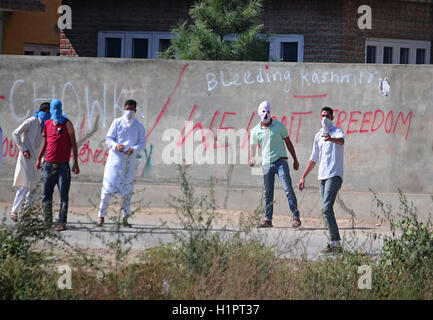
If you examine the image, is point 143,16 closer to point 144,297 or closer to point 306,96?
point 306,96

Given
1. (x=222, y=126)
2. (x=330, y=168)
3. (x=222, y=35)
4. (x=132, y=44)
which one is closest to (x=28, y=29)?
(x=132, y=44)

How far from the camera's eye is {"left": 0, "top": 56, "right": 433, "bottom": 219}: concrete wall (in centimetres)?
1327

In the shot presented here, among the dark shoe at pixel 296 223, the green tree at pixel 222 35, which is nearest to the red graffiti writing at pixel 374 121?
the dark shoe at pixel 296 223

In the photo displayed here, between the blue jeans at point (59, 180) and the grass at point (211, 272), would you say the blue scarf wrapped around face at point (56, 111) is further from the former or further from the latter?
the grass at point (211, 272)

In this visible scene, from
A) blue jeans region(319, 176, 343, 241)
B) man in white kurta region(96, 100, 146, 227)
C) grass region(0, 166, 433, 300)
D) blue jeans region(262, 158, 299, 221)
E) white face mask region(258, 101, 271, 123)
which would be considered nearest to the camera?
grass region(0, 166, 433, 300)

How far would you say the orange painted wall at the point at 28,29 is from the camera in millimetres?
23828

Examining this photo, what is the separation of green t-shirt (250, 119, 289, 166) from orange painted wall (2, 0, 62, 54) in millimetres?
13722

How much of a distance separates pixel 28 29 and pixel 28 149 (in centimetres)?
1390

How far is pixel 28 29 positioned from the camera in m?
24.7

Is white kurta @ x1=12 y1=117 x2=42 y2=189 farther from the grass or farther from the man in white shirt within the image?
the man in white shirt

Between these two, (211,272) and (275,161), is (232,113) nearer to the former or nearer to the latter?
(275,161)

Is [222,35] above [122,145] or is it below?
above

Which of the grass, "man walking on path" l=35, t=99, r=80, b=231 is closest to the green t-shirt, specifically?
"man walking on path" l=35, t=99, r=80, b=231

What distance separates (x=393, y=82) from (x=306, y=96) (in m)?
1.42
